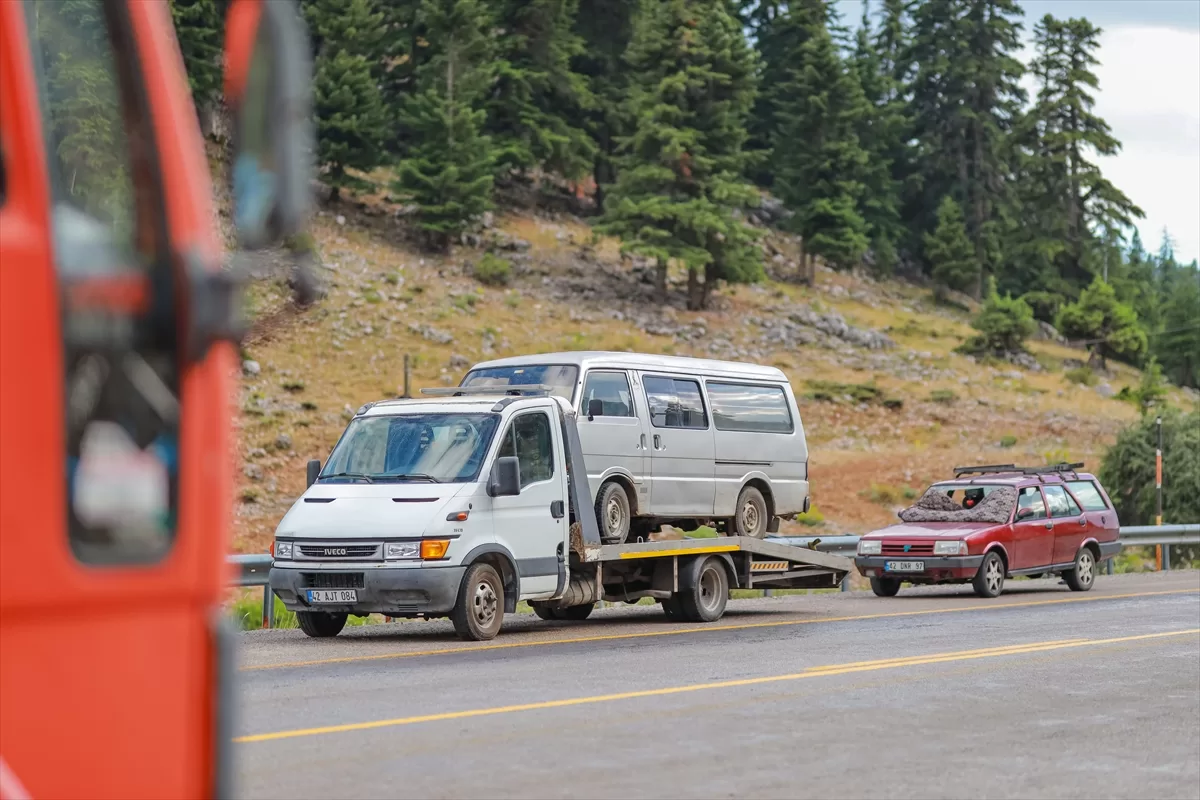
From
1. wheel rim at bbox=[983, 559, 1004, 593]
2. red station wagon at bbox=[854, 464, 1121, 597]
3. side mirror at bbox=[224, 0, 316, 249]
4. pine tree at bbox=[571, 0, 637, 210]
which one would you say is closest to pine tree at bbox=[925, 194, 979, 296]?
pine tree at bbox=[571, 0, 637, 210]

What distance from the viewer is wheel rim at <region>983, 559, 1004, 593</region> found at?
2205 cm

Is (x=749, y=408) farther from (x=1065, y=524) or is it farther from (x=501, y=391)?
(x=1065, y=524)

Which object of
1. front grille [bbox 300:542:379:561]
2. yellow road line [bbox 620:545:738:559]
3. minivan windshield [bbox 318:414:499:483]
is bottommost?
yellow road line [bbox 620:545:738:559]

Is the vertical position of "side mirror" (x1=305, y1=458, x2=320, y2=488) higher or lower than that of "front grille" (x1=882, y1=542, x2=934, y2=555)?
higher

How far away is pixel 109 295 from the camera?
265 centimetres

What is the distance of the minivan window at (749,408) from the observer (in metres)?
18.9

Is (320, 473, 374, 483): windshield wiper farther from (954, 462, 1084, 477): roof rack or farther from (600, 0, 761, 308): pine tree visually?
(600, 0, 761, 308): pine tree

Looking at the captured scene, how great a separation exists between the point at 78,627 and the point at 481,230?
209 ft

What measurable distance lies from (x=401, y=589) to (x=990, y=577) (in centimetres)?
1048

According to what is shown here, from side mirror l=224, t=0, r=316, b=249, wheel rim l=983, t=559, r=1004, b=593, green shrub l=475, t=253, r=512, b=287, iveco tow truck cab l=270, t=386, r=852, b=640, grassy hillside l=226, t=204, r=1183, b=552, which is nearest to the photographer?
side mirror l=224, t=0, r=316, b=249

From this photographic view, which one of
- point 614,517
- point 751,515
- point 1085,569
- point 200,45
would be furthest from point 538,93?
point 200,45

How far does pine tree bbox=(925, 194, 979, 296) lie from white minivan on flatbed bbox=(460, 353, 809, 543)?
6738 centimetres

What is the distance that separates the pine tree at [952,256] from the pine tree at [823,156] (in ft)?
22.1

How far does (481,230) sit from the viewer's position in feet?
216
